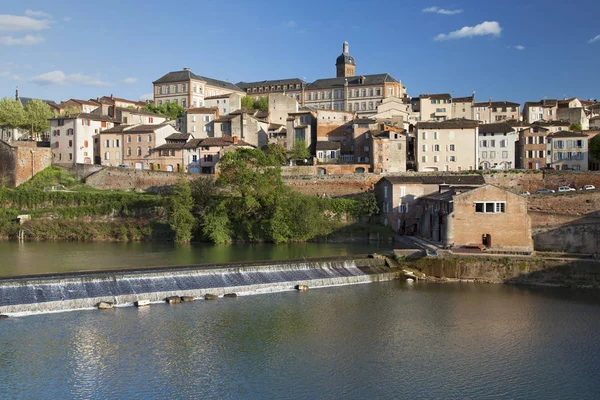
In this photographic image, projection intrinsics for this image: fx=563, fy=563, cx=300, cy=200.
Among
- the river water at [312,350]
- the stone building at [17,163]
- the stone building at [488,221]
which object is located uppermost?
the stone building at [17,163]

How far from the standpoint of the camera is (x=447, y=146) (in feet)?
153

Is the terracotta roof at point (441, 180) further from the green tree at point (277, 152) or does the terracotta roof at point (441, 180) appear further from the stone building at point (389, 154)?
the green tree at point (277, 152)

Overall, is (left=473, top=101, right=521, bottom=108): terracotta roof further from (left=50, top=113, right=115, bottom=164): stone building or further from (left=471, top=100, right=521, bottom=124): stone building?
(left=50, top=113, right=115, bottom=164): stone building

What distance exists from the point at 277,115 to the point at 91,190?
22.1 metres

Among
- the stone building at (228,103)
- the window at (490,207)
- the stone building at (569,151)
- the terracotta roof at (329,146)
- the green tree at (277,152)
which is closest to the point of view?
the window at (490,207)

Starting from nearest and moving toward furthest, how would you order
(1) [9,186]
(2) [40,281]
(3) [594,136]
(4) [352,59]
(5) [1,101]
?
(2) [40,281]
(1) [9,186]
(3) [594,136]
(5) [1,101]
(4) [352,59]

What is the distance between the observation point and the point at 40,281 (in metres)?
21.1

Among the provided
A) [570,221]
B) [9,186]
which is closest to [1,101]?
[9,186]

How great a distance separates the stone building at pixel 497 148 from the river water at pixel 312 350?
26.7 metres

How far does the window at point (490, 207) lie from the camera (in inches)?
1128

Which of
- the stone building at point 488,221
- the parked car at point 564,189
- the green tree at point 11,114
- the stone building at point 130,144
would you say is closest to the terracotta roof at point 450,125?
the parked car at point 564,189

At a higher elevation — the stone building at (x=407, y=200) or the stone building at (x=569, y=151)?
the stone building at (x=569, y=151)

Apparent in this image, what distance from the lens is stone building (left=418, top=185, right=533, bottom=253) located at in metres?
28.5

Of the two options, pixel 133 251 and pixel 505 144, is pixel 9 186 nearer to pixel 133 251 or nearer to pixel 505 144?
pixel 133 251
